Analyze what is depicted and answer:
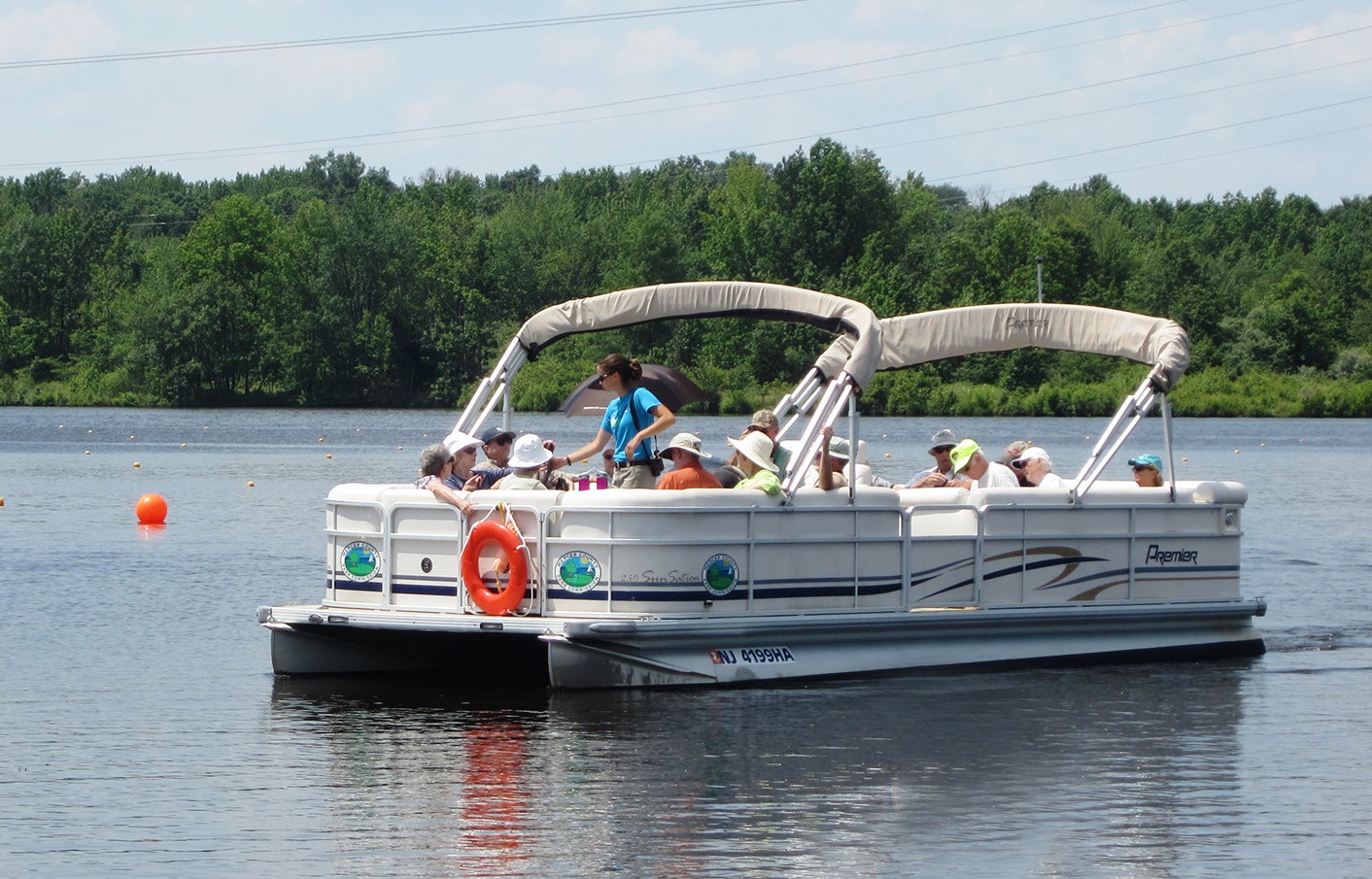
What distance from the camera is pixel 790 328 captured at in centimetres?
8175

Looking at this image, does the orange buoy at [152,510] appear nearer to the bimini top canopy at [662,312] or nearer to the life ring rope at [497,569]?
the bimini top canopy at [662,312]

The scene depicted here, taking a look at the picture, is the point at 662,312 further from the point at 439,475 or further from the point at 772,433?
the point at 439,475

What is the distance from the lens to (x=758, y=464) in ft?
44.3

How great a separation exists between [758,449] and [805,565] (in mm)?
875

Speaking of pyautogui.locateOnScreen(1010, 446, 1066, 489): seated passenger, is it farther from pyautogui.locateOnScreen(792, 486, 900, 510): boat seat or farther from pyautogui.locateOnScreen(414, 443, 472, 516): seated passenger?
pyautogui.locateOnScreen(414, 443, 472, 516): seated passenger

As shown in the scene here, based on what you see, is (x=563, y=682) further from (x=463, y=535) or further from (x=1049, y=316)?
(x=1049, y=316)

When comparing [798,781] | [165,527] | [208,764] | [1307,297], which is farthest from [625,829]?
[1307,297]

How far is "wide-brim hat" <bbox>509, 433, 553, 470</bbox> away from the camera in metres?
13.5

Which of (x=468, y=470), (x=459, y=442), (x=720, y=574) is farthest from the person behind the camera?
(x=459, y=442)

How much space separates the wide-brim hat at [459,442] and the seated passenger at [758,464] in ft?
6.25

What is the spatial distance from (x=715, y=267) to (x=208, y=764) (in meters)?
92.1

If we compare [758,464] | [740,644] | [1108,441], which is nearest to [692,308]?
[758,464]

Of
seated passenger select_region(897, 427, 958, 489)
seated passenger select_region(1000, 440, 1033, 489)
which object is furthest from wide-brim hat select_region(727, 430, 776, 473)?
seated passenger select_region(1000, 440, 1033, 489)

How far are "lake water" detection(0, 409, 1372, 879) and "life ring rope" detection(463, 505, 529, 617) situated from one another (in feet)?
2.51
